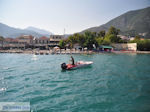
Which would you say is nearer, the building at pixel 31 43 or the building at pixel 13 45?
the building at pixel 31 43

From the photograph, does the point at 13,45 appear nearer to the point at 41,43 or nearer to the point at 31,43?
the point at 31,43

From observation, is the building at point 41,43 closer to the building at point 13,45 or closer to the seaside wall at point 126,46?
A: the building at point 13,45

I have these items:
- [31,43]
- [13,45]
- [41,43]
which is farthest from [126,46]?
[13,45]

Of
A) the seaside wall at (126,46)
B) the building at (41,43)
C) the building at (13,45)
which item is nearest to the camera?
the seaside wall at (126,46)

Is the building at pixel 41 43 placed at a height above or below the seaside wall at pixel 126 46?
above

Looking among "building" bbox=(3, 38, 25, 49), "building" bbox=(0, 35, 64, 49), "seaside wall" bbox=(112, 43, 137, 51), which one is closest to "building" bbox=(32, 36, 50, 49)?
"building" bbox=(0, 35, 64, 49)

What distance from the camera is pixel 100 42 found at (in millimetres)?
65250

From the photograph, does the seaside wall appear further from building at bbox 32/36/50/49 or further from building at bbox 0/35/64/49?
building at bbox 32/36/50/49

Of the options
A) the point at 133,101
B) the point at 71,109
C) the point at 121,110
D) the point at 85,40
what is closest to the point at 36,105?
the point at 71,109

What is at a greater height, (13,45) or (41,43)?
(41,43)

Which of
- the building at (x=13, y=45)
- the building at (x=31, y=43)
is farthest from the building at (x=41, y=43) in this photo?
the building at (x=13, y=45)

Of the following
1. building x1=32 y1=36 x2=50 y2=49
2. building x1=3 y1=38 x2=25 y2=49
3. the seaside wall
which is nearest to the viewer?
the seaside wall

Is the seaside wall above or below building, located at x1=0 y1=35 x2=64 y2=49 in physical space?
below

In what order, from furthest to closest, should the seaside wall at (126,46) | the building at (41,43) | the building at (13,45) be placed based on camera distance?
the building at (13,45), the building at (41,43), the seaside wall at (126,46)
